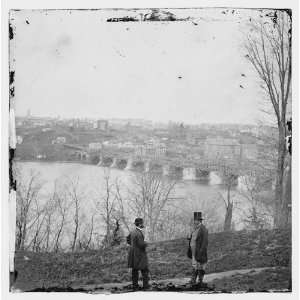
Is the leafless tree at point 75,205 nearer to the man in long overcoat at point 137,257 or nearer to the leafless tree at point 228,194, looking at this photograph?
the man in long overcoat at point 137,257

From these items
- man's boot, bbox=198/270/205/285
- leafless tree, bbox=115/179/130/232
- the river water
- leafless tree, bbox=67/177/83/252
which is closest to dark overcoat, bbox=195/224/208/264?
man's boot, bbox=198/270/205/285

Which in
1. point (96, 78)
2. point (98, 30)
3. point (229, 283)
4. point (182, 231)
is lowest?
point (229, 283)

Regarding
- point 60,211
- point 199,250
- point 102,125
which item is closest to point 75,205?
point 60,211

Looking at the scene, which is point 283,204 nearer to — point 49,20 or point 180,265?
point 180,265

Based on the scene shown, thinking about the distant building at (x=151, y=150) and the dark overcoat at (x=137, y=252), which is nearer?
the dark overcoat at (x=137, y=252)

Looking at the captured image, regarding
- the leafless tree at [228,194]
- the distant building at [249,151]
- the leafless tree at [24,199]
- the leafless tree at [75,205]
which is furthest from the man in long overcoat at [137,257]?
the distant building at [249,151]

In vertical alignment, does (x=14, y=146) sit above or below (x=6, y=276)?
above

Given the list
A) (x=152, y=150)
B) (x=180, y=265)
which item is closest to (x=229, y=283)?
(x=180, y=265)
